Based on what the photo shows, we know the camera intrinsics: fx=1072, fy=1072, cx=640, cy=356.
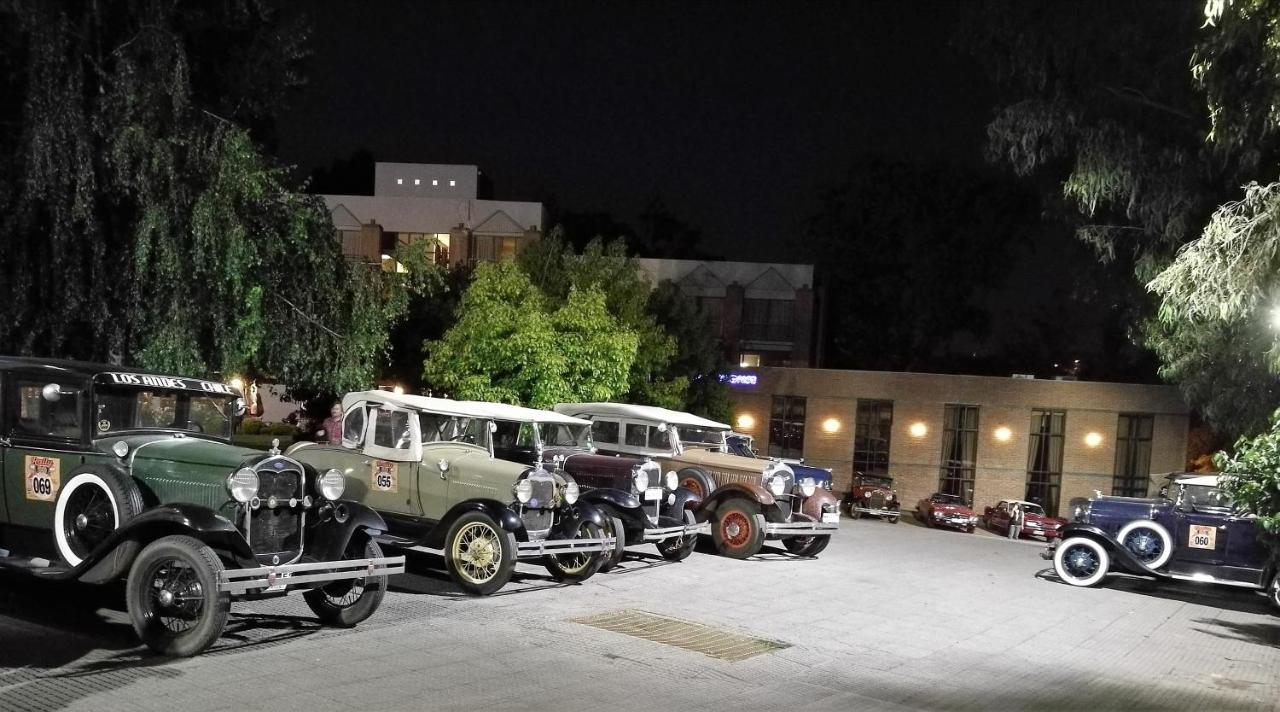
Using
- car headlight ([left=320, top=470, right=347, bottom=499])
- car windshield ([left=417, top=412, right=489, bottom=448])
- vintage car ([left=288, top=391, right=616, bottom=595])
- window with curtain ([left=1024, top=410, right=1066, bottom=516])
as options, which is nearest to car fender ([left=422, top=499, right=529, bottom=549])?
vintage car ([left=288, top=391, right=616, bottom=595])

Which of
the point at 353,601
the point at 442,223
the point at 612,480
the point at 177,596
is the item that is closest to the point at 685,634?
the point at 353,601

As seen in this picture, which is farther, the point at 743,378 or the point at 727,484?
the point at 743,378

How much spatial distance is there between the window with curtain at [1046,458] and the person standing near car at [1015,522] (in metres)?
5.76

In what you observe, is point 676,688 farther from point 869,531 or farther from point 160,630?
point 869,531

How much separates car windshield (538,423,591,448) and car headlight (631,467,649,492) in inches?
67.6

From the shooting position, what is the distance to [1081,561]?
17.2 m

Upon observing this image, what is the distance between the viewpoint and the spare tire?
8727 mm

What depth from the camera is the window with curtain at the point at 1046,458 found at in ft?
119

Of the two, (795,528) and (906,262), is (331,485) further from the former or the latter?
(906,262)

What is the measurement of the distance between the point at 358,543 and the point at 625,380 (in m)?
15.3

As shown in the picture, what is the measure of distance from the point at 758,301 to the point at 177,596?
37.9 m

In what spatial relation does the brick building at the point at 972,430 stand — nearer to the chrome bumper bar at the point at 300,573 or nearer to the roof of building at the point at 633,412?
the roof of building at the point at 633,412

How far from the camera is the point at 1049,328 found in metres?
53.7

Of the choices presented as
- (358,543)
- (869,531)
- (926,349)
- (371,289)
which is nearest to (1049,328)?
(926,349)
